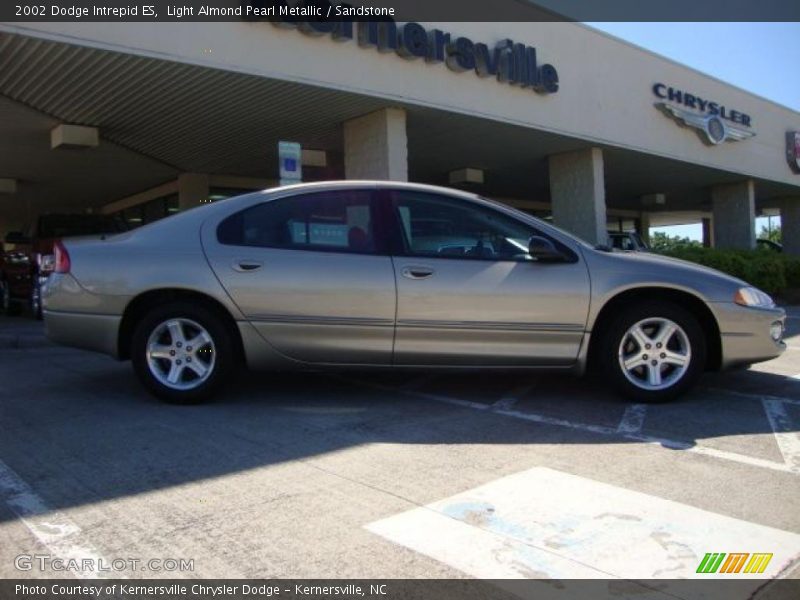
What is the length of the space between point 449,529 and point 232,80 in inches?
323

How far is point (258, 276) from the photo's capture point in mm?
4934

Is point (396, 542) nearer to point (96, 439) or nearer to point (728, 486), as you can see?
point (728, 486)

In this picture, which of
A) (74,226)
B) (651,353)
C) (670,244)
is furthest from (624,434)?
(670,244)

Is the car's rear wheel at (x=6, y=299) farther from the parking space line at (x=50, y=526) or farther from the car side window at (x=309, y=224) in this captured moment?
the parking space line at (x=50, y=526)

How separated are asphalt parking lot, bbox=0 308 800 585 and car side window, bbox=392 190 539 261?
3.81 feet

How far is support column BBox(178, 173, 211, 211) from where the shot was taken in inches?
648

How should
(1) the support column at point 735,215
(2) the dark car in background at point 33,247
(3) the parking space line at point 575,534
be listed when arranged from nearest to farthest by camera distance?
(3) the parking space line at point 575,534 → (2) the dark car in background at point 33,247 → (1) the support column at point 735,215

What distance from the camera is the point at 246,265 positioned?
195 inches

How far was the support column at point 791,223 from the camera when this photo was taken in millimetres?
27484

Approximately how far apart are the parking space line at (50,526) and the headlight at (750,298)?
4.41 metres

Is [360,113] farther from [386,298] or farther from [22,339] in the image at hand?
[386,298]

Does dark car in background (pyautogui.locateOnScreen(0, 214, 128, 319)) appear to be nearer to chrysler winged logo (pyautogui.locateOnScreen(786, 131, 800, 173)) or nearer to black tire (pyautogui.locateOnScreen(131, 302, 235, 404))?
black tire (pyautogui.locateOnScreen(131, 302, 235, 404))

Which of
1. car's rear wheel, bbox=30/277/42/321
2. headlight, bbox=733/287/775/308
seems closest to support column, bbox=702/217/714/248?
car's rear wheel, bbox=30/277/42/321

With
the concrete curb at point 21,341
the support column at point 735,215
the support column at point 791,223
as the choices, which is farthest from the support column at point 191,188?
the support column at point 791,223
